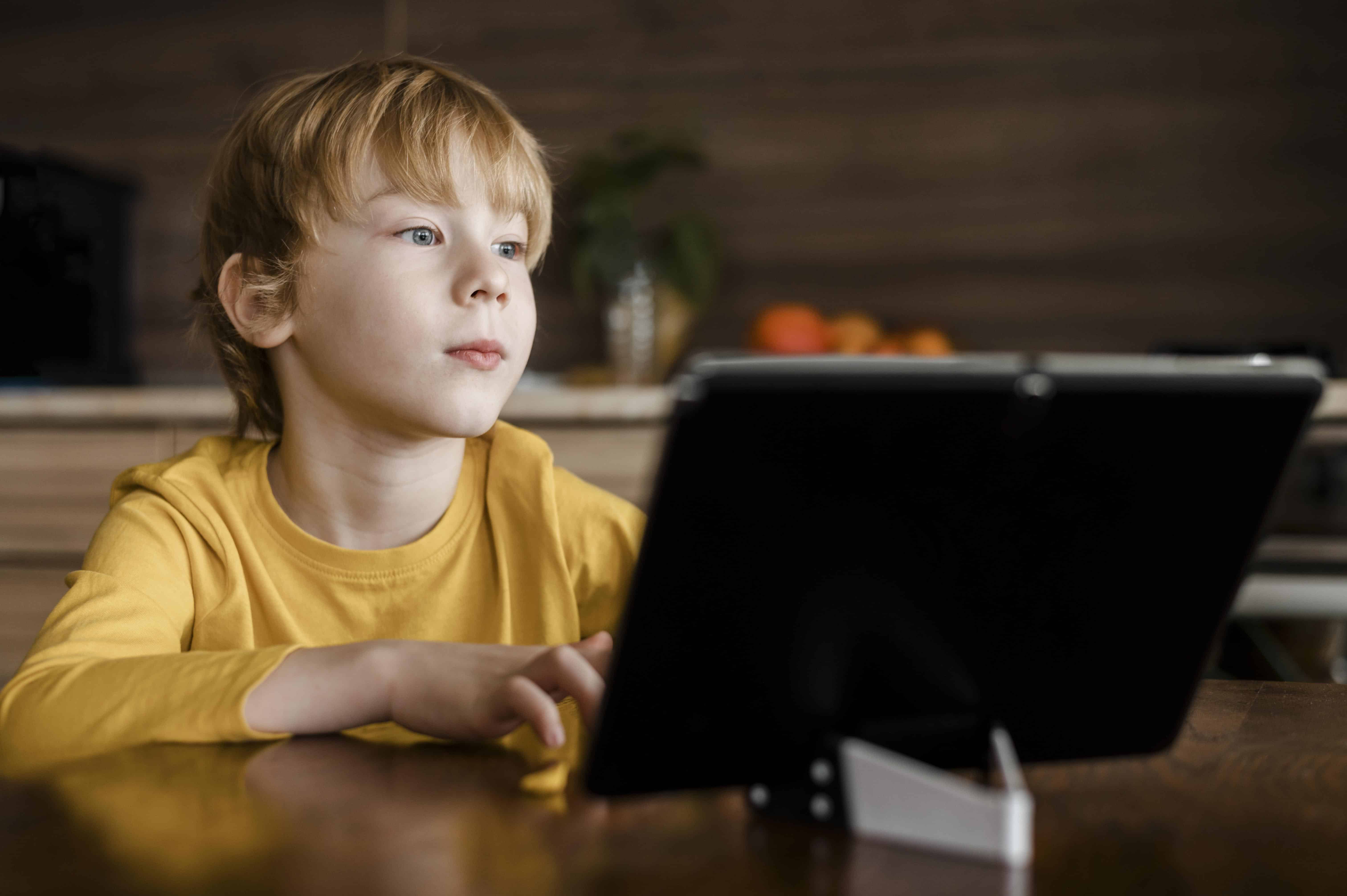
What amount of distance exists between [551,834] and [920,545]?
19 cm

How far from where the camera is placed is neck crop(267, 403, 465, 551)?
949mm

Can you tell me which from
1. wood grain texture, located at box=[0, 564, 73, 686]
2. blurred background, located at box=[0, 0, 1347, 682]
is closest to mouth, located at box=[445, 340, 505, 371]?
blurred background, located at box=[0, 0, 1347, 682]

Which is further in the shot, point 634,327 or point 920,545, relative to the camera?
point 634,327

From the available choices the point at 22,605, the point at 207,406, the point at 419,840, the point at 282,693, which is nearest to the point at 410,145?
the point at 282,693

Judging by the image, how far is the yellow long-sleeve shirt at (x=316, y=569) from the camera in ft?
2.54

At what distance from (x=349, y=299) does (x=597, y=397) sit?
1.15 metres

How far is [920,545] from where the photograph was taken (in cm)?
45

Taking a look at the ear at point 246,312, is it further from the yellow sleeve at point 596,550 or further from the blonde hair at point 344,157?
the yellow sleeve at point 596,550

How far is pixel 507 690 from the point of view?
560 mm

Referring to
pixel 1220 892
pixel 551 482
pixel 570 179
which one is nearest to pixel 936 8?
pixel 570 179

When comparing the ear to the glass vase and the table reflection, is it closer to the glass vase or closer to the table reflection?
the table reflection

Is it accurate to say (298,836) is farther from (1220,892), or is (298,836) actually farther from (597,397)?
(597,397)

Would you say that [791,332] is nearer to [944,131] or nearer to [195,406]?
[944,131]

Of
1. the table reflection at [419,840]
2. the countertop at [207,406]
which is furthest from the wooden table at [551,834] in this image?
the countertop at [207,406]
